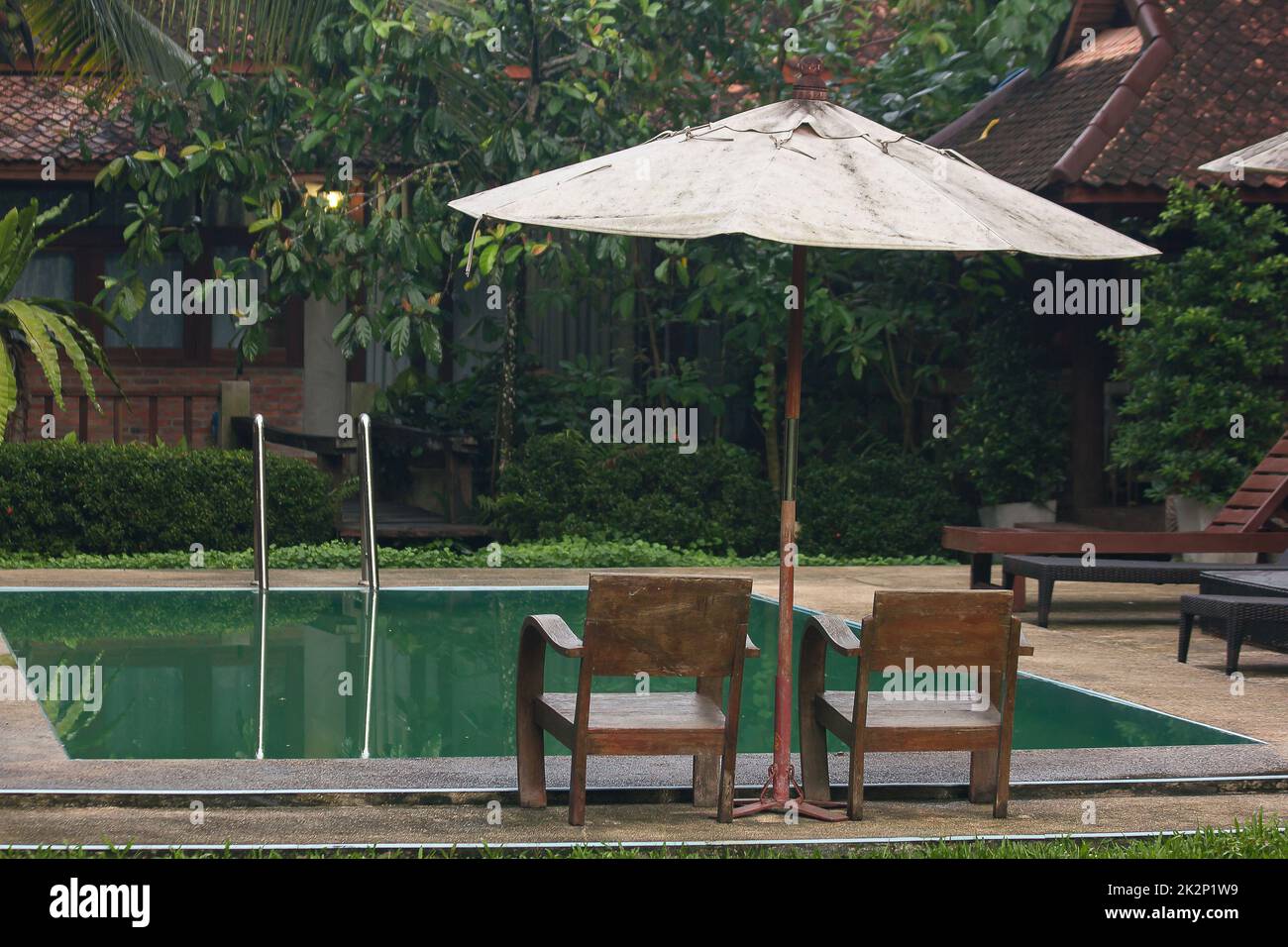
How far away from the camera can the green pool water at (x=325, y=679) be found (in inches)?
274

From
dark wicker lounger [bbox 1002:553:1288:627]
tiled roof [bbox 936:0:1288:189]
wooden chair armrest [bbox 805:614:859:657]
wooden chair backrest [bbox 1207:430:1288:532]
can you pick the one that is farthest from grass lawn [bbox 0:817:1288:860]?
tiled roof [bbox 936:0:1288:189]

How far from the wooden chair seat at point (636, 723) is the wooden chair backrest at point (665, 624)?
0.18 meters

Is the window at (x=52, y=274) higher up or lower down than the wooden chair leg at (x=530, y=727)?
higher up

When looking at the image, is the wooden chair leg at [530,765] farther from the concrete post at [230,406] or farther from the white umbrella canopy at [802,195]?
the concrete post at [230,406]

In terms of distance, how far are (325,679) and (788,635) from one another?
329 cm

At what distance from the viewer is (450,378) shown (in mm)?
19078

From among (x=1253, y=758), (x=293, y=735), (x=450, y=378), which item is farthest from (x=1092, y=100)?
(x=293, y=735)

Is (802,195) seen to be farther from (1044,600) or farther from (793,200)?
(1044,600)

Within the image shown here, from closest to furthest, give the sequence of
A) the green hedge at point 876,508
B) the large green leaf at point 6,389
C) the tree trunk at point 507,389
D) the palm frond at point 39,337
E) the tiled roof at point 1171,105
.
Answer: the large green leaf at point 6,389, the palm frond at point 39,337, the tiled roof at point 1171,105, the green hedge at point 876,508, the tree trunk at point 507,389

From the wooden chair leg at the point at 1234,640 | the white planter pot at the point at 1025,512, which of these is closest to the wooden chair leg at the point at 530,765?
the wooden chair leg at the point at 1234,640

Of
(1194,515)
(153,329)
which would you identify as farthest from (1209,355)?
(153,329)

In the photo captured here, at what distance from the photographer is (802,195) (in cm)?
538

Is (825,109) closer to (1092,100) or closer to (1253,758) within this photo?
(1253,758)

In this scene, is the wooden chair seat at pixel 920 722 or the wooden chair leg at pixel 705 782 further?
the wooden chair leg at pixel 705 782
